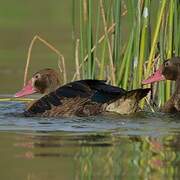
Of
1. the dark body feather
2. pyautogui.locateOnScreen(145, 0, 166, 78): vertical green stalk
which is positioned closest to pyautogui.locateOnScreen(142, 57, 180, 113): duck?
pyautogui.locateOnScreen(145, 0, 166, 78): vertical green stalk

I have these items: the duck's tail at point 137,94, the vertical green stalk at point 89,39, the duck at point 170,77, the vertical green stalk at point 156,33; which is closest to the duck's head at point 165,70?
the duck at point 170,77

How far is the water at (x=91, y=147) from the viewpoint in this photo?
725cm

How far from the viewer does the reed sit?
33.6ft

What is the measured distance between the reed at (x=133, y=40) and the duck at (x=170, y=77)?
77mm

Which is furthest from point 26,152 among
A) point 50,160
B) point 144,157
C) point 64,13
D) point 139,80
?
point 64,13

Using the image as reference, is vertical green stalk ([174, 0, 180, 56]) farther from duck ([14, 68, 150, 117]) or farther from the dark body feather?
the dark body feather

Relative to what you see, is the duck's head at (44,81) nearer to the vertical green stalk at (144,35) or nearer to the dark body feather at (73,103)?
the dark body feather at (73,103)

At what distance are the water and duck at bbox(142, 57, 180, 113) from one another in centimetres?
19

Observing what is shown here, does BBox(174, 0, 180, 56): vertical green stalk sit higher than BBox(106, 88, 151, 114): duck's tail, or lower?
higher

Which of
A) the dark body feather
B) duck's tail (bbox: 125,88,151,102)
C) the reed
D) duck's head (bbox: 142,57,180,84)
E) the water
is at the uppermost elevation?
the reed

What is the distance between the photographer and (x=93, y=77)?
35.4 ft

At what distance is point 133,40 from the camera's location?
10.3m

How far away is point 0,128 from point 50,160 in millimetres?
1940

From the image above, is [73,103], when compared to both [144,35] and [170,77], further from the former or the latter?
[170,77]
